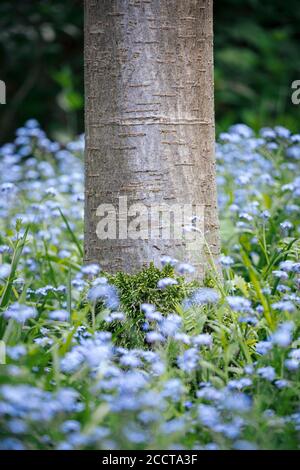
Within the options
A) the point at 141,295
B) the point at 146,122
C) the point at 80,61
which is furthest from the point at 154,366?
the point at 80,61

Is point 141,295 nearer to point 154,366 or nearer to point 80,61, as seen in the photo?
point 154,366

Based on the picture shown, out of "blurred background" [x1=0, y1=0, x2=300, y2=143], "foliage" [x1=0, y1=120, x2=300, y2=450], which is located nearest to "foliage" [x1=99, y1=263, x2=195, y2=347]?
"foliage" [x1=0, y1=120, x2=300, y2=450]

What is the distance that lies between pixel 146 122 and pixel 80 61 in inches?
200

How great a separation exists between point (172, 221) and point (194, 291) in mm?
278

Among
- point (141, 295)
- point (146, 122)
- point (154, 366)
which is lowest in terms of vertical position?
point (154, 366)

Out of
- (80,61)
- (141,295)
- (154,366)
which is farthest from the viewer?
(80,61)

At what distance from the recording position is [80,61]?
7473 millimetres

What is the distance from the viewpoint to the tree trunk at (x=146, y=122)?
263 cm

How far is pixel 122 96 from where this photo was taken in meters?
2.65

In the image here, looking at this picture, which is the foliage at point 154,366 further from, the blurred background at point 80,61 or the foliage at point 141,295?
the blurred background at point 80,61

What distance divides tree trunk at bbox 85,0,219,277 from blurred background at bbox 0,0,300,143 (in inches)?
156

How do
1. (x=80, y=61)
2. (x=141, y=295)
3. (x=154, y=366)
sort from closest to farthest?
(x=154, y=366), (x=141, y=295), (x=80, y=61)

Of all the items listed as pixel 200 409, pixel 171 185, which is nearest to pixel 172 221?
pixel 171 185

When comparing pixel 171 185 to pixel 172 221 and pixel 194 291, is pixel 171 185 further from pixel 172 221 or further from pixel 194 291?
pixel 194 291
